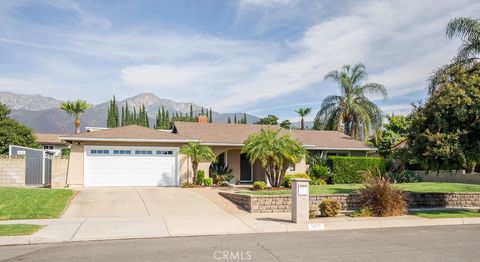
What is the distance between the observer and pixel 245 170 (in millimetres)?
29375

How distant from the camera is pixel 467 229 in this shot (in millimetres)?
13344

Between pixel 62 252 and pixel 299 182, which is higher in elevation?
pixel 299 182

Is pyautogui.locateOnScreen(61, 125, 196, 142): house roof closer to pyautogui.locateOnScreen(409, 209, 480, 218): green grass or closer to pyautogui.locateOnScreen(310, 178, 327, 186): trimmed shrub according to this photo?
pyautogui.locateOnScreen(310, 178, 327, 186): trimmed shrub


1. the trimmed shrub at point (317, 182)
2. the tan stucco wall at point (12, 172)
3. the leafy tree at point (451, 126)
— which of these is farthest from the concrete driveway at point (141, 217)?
the trimmed shrub at point (317, 182)

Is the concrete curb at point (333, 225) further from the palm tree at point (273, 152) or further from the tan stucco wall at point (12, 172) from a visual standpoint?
the tan stucco wall at point (12, 172)

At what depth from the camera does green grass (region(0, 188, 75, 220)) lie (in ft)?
48.6

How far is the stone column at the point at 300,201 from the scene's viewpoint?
1398 centimetres

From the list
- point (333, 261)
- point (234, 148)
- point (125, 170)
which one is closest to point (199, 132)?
point (234, 148)

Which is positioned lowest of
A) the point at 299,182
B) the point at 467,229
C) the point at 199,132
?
the point at 467,229

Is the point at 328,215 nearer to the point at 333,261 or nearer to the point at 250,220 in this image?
the point at 250,220

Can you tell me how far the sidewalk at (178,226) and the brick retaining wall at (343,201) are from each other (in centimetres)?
94

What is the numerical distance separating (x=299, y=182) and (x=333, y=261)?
5492mm

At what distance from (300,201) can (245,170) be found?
50.6ft

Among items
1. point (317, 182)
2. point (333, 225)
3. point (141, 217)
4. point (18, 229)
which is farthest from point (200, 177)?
point (18, 229)
